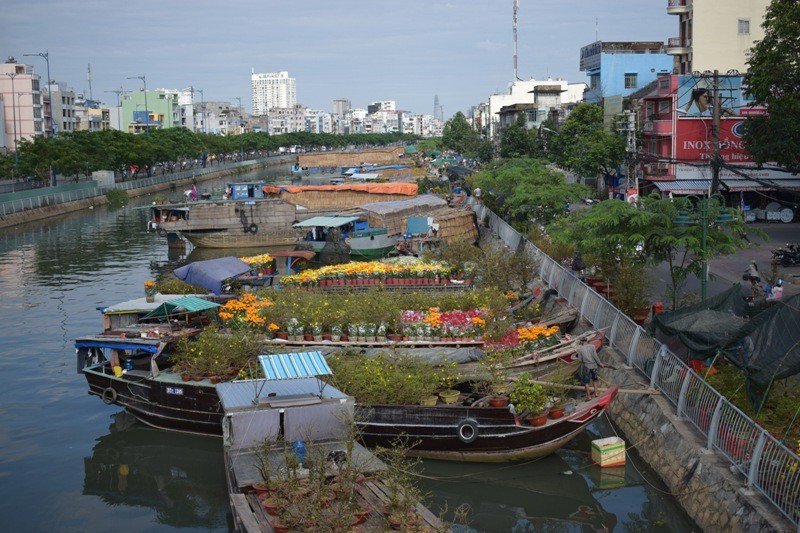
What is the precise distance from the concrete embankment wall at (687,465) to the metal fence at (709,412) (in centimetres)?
20

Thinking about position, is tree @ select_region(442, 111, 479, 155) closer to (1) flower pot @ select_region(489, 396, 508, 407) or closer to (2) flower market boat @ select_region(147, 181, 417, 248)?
(2) flower market boat @ select_region(147, 181, 417, 248)

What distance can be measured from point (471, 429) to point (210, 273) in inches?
591

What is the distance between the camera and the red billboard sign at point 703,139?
159 feet

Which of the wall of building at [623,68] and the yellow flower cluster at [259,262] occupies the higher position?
the wall of building at [623,68]

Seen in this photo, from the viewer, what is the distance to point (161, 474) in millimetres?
19641

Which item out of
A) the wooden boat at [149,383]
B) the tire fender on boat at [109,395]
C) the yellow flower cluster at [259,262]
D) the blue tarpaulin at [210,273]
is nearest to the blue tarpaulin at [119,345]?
the wooden boat at [149,383]

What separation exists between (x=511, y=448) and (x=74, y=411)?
41.9 ft

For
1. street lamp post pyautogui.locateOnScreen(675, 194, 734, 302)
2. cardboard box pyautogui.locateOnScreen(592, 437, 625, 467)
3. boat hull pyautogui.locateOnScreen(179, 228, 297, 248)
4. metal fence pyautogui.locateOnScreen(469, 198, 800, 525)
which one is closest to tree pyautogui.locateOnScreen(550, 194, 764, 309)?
street lamp post pyautogui.locateOnScreen(675, 194, 734, 302)

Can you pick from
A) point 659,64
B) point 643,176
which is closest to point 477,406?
point 643,176

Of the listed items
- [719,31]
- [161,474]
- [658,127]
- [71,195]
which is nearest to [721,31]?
[719,31]

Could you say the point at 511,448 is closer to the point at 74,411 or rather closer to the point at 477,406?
the point at 477,406

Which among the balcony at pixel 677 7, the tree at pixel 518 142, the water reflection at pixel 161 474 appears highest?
the balcony at pixel 677 7

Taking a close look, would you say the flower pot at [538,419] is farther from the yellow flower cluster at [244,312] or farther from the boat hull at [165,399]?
the yellow flower cluster at [244,312]

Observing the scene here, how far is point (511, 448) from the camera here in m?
18.0
